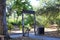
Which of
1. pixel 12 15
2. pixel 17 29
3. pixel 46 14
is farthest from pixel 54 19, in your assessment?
pixel 12 15

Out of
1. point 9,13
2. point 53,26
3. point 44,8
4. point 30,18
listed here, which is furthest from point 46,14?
point 9,13

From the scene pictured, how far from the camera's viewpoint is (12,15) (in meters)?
22.6

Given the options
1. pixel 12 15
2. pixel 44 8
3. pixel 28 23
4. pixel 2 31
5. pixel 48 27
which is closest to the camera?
pixel 2 31

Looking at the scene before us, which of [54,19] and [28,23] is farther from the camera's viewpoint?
[28,23]

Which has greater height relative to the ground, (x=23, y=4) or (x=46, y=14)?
(x=23, y=4)

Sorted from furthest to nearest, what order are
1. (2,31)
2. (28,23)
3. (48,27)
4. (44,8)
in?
(48,27) → (28,23) → (44,8) → (2,31)

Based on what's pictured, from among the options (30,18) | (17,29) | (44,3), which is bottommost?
(17,29)

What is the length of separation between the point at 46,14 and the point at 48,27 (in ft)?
14.5

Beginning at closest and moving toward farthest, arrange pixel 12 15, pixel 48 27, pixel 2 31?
1. pixel 2 31
2. pixel 48 27
3. pixel 12 15

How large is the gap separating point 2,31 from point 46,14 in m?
7.12

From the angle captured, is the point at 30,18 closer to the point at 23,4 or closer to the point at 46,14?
the point at 23,4

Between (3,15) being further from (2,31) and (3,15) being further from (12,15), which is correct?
(12,15)

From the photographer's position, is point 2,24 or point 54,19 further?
point 54,19

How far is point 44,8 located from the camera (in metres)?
17.0
